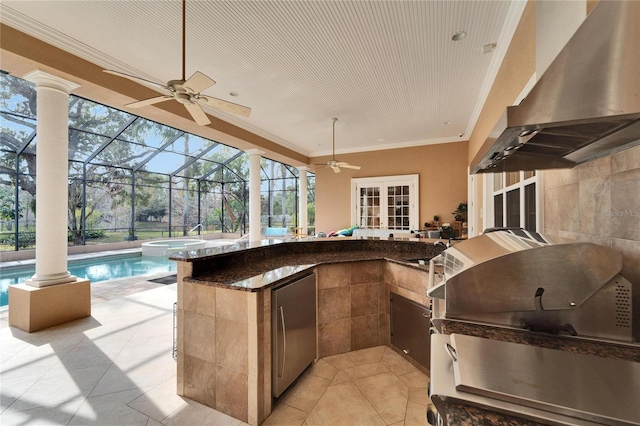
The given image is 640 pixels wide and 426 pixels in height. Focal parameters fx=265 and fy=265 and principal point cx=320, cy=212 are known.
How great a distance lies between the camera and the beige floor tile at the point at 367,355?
2.34 meters

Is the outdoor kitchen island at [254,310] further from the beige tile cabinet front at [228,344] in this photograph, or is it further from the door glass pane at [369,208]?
the door glass pane at [369,208]

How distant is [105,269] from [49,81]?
542 cm

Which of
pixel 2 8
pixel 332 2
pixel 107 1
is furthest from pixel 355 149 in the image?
pixel 2 8

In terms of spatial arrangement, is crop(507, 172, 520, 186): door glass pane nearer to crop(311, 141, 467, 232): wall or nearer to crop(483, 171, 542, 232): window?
crop(483, 171, 542, 232): window

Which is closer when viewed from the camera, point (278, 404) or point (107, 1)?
point (278, 404)

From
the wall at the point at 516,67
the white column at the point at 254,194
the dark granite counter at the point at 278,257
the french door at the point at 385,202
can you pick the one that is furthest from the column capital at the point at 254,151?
the wall at the point at 516,67

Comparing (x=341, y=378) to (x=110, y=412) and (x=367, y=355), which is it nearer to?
(x=367, y=355)

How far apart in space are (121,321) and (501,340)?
3812 millimetres

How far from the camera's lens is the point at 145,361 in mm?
2330

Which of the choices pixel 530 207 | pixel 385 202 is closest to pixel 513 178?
pixel 530 207

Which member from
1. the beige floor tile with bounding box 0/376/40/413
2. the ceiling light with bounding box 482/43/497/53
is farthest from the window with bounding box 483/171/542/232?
the beige floor tile with bounding box 0/376/40/413

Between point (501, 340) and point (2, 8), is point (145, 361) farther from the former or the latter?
point (2, 8)

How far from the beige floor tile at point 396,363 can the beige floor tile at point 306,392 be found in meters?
0.58

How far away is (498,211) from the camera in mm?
3299
